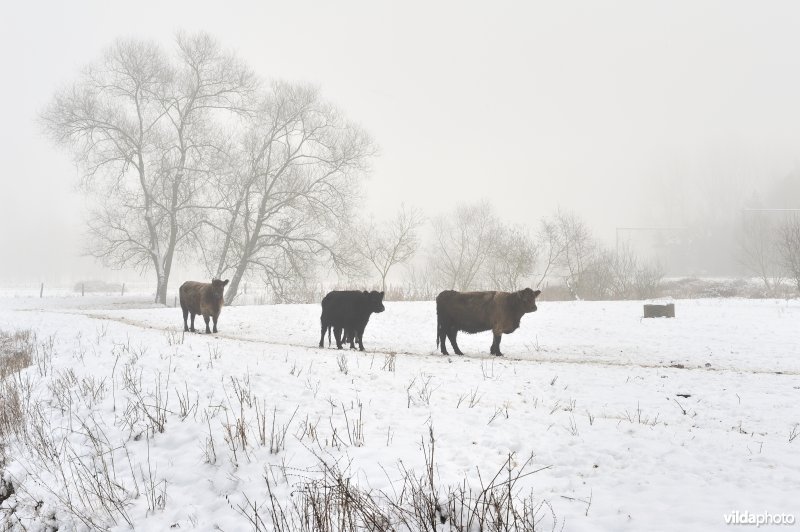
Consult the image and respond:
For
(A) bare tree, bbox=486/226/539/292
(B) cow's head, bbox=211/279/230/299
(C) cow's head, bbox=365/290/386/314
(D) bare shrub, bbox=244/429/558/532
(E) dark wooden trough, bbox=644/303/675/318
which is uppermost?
(A) bare tree, bbox=486/226/539/292

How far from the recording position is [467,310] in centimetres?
1348

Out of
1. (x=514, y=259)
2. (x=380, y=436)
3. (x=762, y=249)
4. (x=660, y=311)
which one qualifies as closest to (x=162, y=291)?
(x=514, y=259)

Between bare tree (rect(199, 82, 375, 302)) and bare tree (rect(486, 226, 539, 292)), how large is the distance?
570 inches

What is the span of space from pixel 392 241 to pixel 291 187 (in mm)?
14349

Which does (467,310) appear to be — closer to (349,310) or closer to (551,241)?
(349,310)

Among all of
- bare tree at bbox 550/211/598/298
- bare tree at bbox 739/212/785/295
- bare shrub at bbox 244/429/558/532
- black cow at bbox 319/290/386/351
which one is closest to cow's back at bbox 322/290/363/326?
black cow at bbox 319/290/386/351

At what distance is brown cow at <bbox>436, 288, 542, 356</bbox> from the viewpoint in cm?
1339

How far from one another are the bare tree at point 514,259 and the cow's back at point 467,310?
25.3 m

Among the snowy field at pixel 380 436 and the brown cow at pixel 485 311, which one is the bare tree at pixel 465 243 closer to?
the brown cow at pixel 485 311

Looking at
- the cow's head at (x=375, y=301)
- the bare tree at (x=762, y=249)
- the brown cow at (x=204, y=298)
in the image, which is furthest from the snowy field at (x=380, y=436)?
the bare tree at (x=762, y=249)

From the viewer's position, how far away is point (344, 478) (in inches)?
165

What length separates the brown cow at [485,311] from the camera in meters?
13.4

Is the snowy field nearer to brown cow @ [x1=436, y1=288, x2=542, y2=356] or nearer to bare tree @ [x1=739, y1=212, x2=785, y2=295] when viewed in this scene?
brown cow @ [x1=436, y1=288, x2=542, y2=356]

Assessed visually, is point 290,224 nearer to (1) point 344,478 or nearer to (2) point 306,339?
(2) point 306,339
